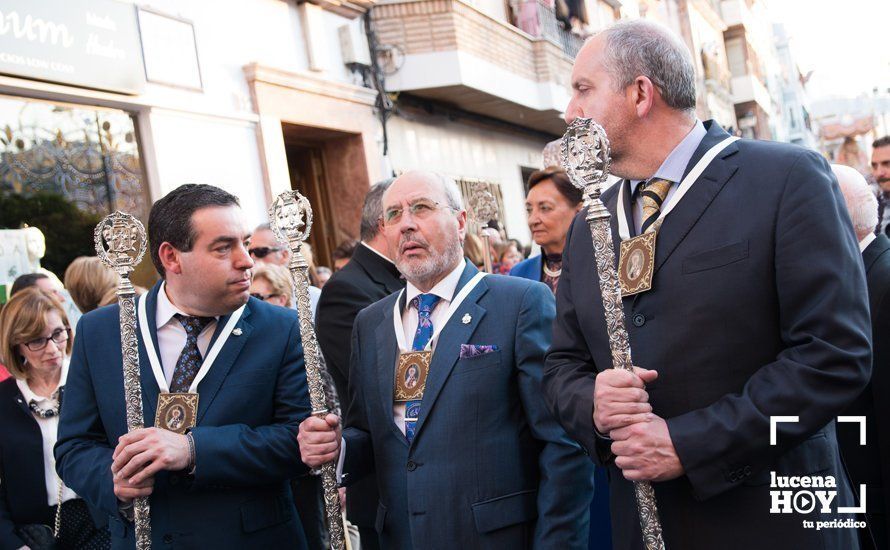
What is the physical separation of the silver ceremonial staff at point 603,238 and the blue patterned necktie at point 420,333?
902mm

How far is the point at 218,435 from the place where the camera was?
3088 mm

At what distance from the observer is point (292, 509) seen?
3.41 metres

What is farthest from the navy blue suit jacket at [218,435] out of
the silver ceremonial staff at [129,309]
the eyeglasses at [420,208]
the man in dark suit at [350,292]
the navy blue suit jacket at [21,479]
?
the navy blue suit jacket at [21,479]

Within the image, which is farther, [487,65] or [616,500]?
→ [487,65]

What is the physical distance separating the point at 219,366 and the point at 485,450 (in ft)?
3.20

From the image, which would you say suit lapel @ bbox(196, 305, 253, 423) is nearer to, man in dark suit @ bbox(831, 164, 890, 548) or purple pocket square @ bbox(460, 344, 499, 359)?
purple pocket square @ bbox(460, 344, 499, 359)

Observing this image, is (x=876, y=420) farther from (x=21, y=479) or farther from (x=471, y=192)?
(x=471, y=192)

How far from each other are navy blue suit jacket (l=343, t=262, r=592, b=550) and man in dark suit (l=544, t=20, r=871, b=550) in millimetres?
351

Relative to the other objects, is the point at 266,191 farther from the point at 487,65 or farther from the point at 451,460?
the point at 451,460

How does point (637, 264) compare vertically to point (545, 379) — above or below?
above

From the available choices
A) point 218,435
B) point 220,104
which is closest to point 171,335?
point 218,435

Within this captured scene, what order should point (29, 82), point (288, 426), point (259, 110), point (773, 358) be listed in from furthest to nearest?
point (259, 110)
point (29, 82)
point (288, 426)
point (773, 358)

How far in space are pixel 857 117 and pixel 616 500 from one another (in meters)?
51.8

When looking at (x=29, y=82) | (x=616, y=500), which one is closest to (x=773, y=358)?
(x=616, y=500)
